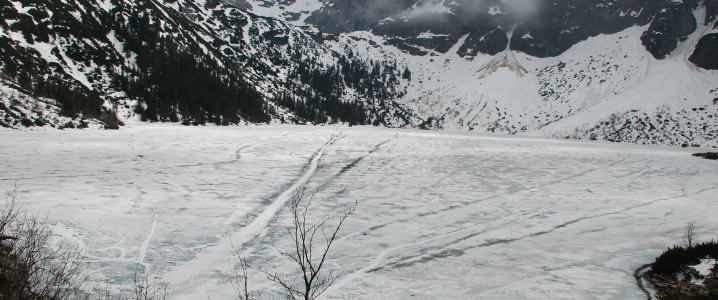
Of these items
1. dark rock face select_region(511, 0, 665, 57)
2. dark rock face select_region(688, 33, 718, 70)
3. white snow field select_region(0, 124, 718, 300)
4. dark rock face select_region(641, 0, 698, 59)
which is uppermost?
dark rock face select_region(511, 0, 665, 57)

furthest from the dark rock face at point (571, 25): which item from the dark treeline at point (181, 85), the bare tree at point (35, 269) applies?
the bare tree at point (35, 269)

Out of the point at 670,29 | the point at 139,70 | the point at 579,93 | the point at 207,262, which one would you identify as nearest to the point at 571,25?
the point at 670,29

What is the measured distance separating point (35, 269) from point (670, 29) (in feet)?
586

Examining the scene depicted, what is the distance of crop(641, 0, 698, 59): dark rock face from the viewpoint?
128000 millimetres

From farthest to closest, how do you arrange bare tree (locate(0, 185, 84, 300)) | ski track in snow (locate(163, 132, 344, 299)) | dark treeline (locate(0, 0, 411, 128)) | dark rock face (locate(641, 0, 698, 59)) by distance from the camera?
1. dark rock face (locate(641, 0, 698, 59))
2. dark treeline (locate(0, 0, 411, 128))
3. ski track in snow (locate(163, 132, 344, 299))
4. bare tree (locate(0, 185, 84, 300))

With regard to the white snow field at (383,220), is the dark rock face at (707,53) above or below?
above

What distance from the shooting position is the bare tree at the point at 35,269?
332cm

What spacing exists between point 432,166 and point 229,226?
424 inches

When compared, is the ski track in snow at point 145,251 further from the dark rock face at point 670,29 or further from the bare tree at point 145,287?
the dark rock face at point 670,29

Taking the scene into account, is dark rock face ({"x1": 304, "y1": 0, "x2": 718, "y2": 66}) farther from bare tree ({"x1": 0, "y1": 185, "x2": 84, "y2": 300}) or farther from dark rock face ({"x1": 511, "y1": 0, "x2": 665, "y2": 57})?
bare tree ({"x1": 0, "y1": 185, "x2": 84, "y2": 300})

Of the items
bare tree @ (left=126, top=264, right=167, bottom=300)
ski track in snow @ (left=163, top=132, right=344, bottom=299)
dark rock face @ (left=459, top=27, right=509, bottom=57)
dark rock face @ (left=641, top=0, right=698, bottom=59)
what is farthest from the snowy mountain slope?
bare tree @ (left=126, top=264, right=167, bottom=300)

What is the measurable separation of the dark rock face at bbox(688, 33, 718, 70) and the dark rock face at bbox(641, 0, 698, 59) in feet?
33.9

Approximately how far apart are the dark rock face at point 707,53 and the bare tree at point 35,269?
153 meters

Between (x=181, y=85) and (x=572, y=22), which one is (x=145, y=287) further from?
(x=572, y=22)
